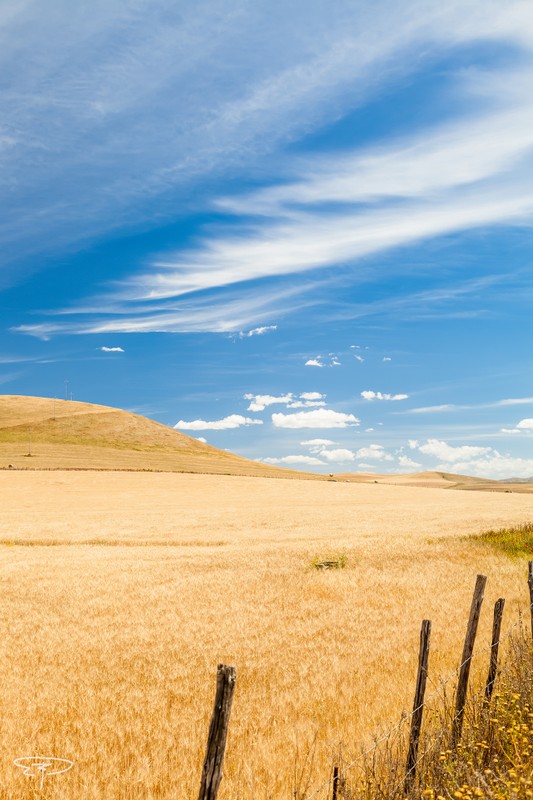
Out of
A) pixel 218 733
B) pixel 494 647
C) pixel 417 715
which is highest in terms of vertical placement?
pixel 218 733

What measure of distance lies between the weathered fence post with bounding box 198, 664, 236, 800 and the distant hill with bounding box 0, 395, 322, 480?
8015 centimetres

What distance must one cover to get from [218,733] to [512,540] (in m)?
24.3

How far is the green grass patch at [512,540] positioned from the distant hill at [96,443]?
2487 inches

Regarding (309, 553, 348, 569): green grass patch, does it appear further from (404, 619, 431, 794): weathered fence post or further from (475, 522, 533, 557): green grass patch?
(404, 619, 431, 794): weathered fence post

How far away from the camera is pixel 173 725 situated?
7.86 m

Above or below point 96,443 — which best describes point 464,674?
below

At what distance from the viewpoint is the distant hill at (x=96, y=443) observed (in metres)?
90.4

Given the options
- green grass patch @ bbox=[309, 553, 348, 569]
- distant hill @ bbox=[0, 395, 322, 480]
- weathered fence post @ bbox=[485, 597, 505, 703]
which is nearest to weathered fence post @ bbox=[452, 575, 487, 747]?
weathered fence post @ bbox=[485, 597, 505, 703]

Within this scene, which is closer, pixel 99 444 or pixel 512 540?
pixel 512 540

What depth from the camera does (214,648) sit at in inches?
441

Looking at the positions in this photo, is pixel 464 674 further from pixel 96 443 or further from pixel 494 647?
pixel 96 443

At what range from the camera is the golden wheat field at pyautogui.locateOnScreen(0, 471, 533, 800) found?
6.86 metres

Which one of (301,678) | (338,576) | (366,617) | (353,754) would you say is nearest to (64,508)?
(338,576)

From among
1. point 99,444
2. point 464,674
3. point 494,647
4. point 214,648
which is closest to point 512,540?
point 214,648
